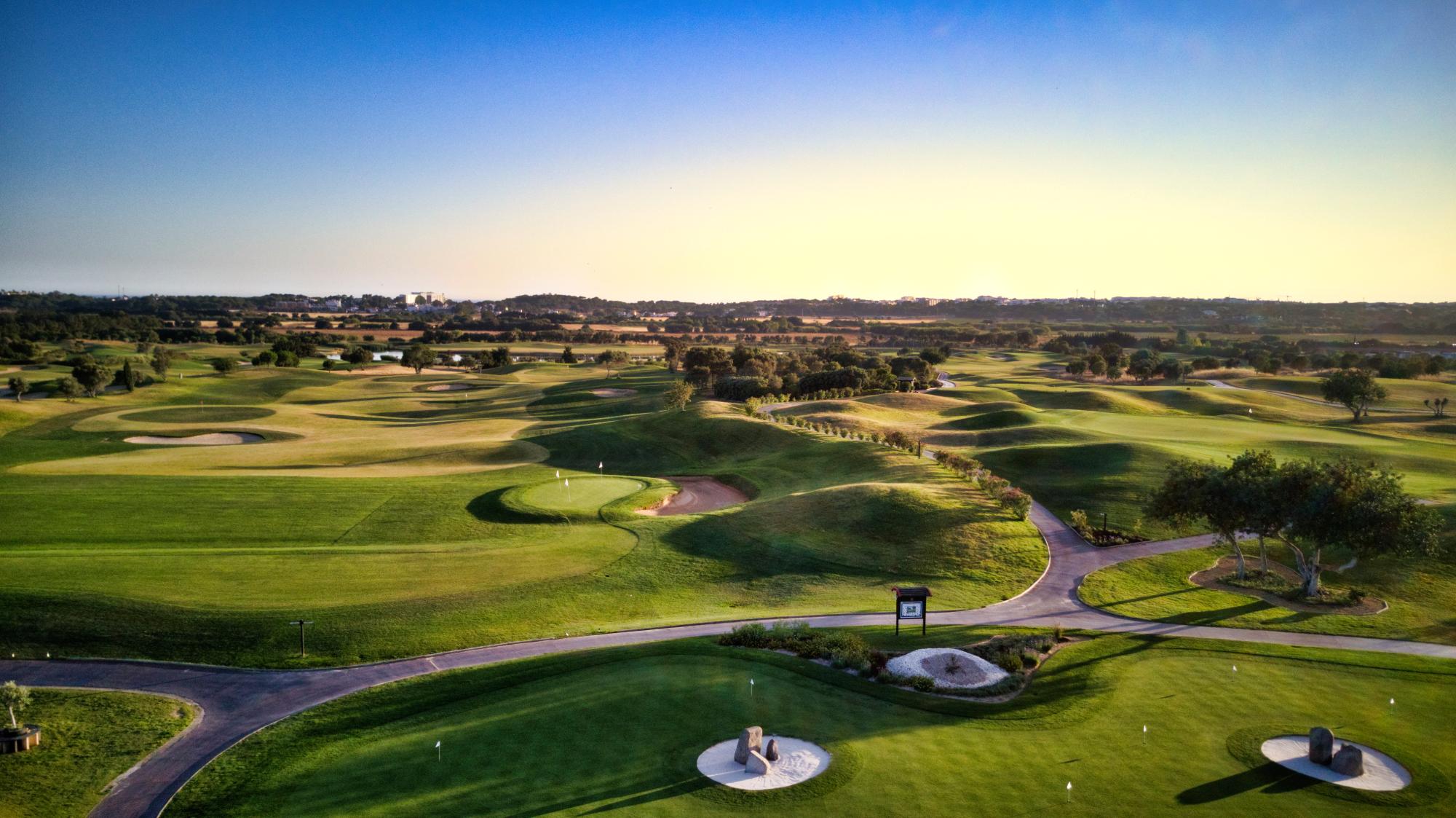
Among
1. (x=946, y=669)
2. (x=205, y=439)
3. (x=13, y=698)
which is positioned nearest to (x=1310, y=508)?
(x=946, y=669)

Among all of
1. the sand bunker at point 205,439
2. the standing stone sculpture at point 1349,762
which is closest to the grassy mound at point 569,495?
the standing stone sculpture at point 1349,762

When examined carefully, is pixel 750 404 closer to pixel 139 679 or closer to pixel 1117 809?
pixel 139 679

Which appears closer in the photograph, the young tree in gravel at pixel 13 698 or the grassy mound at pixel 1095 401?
the young tree in gravel at pixel 13 698

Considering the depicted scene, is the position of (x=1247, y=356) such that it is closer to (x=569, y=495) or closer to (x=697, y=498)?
(x=697, y=498)

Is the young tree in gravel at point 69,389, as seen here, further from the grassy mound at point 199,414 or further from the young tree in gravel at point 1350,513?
the young tree in gravel at point 1350,513

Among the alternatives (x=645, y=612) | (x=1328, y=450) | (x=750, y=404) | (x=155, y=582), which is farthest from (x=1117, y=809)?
(x=750, y=404)

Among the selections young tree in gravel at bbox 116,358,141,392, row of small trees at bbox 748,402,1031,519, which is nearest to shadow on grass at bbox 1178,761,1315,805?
row of small trees at bbox 748,402,1031,519
